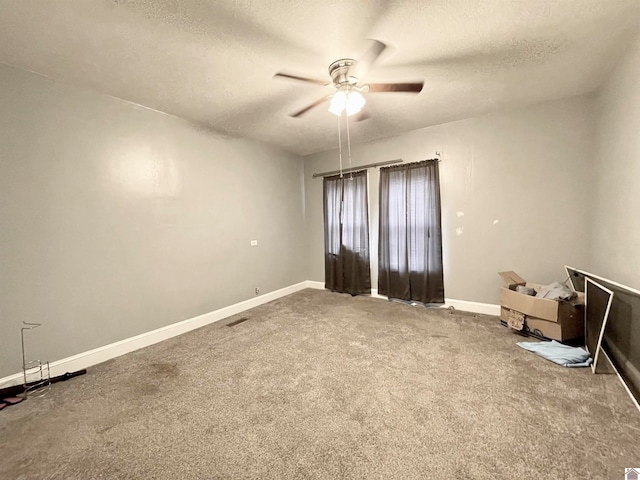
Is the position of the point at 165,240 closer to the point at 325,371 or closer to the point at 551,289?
the point at 325,371

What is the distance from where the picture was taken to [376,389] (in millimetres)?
1906

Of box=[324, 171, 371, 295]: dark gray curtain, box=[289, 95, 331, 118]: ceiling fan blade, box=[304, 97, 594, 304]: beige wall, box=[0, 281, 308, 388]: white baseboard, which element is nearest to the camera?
box=[0, 281, 308, 388]: white baseboard

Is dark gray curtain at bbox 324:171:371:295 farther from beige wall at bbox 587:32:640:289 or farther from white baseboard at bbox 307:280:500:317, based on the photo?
beige wall at bbox 587:32:640:289

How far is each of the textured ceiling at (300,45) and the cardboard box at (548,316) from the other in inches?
84.9

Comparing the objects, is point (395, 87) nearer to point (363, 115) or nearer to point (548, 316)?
point (363, 115)

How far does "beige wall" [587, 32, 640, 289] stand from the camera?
1894 millimetres

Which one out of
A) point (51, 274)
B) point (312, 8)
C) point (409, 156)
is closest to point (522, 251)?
point (409, 156)

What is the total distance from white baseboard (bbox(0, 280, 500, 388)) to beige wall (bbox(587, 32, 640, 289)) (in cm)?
131

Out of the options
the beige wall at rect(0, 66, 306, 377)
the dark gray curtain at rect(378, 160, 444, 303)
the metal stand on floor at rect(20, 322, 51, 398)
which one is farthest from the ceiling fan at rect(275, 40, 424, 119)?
the metal stand on floor at rect(20, 322, 51, 398)

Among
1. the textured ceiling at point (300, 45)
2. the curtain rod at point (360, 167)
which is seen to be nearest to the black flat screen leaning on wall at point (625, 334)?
the textured ceiling at point (300, 45)

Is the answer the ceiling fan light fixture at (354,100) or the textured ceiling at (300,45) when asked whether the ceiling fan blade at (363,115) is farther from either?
the ceiling fan light fixture at (354,100)

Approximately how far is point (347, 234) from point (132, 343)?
129 inches

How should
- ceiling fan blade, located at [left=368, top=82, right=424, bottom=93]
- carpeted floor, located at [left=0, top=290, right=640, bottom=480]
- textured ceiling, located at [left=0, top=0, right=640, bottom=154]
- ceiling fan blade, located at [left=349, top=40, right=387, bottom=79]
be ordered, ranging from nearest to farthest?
1. carpeted floor, located at [left=0, top=290, right=640, bottom=480]
2. textured ceiling, located at [left=0, top=0, right=640, bottom=154]
3. ceiling fan blade, located at [left=349, top=40, right=387, bottom=79]
4. ceiling fan blade, located at [left=368, top=82, right=424, bottom=93]

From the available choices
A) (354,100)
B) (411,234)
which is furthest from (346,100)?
(411,234)
